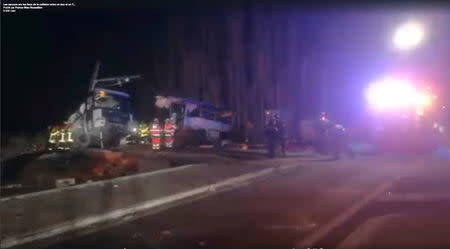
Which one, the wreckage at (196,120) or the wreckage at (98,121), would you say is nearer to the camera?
the wreckage at (98,121)

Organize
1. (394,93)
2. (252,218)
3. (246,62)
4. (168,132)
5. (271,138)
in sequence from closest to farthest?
(252,218), (271,138), (168,132), (394,93), (246,62)

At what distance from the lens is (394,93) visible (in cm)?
2905

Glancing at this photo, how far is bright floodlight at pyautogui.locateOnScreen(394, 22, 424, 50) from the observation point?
30.2 meters

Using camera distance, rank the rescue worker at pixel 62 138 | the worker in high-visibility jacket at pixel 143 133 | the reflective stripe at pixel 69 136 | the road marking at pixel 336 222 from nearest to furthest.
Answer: the road marking at pixel 336 222 → the rescue worker at pixel 62 138 → the reflective stripe at pixel 69 136 → the worker in high-visibility jacket at pixel 143 133

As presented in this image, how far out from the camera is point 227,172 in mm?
18547

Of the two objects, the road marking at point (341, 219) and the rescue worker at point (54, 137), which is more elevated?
the rescue worker at point (54, 137)

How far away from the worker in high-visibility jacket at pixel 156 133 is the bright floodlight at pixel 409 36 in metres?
12.0

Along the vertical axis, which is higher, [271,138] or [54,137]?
[54,137]

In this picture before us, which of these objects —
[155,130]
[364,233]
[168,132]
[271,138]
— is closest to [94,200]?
[364,233]

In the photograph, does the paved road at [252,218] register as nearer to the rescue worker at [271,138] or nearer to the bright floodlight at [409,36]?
the rescue worker at [271,138]

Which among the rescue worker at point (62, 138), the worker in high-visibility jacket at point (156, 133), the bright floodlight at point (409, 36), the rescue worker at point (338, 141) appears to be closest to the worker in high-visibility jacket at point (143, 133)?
the worker in high-visibility jacket at point (156, 133)

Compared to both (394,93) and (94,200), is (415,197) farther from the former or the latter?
(394,93)

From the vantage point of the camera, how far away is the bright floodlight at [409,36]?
30.2 meters

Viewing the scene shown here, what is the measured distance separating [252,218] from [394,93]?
757 inches
